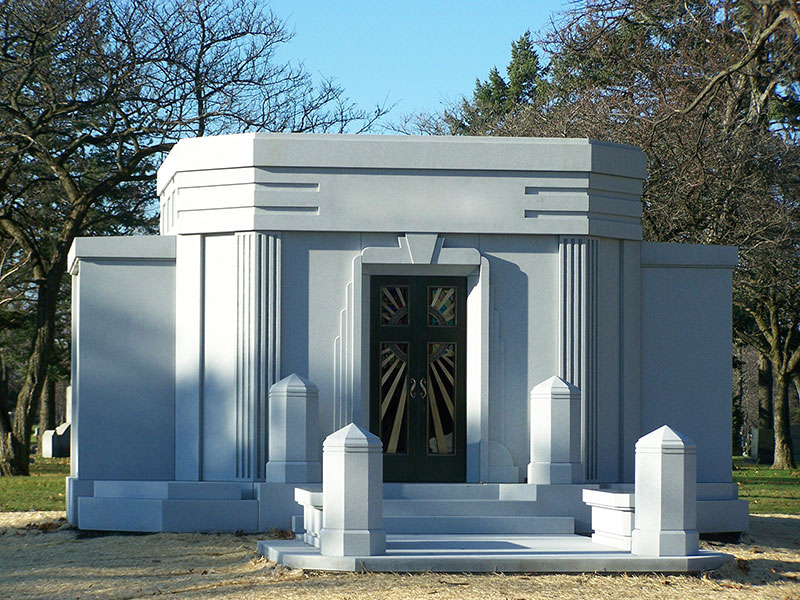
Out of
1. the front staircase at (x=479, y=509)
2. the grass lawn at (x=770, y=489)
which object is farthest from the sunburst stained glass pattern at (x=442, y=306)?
the grass lawn at (x=770, y=489)

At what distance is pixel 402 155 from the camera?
13727 mm

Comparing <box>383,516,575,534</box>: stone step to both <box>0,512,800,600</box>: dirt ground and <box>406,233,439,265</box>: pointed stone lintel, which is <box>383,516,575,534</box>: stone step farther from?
<box>406,233,439,265</box>: pointed stone lintel

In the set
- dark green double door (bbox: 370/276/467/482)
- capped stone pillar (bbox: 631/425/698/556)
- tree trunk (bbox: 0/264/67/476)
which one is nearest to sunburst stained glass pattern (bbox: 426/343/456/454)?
dark green double door (bbox: 370/276/467/482)

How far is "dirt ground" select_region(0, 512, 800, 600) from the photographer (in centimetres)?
957

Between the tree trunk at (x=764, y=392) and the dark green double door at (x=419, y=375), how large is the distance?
874 inches

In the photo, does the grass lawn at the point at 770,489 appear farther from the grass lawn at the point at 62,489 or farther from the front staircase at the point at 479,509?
the front staircase at the point at 479,509

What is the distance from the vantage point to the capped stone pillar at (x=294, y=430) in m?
12.9

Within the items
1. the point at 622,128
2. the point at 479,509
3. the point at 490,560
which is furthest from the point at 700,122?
the point at 490,560

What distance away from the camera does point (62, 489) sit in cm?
2131

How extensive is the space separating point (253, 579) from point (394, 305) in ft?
15.4

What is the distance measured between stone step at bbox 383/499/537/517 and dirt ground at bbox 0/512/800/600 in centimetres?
154

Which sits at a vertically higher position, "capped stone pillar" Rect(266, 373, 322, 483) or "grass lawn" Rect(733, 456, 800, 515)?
"capped stone pillar" Rect(266, 373, 322, 483)

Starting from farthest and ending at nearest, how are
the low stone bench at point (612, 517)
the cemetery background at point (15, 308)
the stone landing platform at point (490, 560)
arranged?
the cemetery background at point (15, 308) → the low stone bench at point (612, 517) → the stone landing platform at point (490, 560)

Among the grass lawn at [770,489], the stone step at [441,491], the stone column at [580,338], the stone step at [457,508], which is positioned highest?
the stone column at [580,338]
